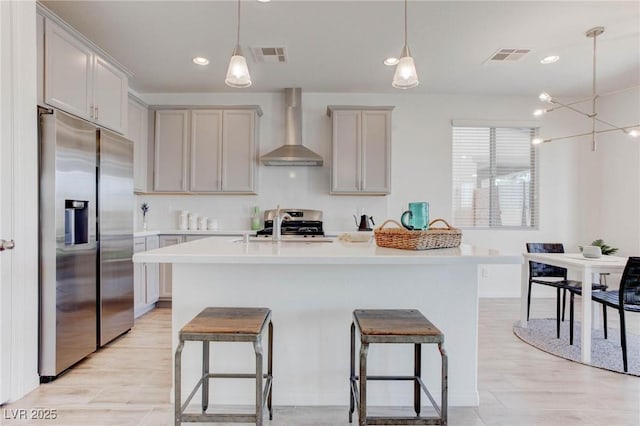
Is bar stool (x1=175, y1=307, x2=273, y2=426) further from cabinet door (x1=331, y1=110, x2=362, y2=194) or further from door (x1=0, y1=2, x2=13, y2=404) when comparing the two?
cabinet door (x1=331, y1=110, x2=362, y2=194)

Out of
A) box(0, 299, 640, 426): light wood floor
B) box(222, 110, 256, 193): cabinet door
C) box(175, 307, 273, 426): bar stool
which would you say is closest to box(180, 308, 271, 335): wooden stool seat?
box(175, 307, 273, 426): bar stool

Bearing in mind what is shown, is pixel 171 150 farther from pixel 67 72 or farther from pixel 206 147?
pixel 67 72

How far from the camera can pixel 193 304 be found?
1900mm

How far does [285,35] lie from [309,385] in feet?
8.98

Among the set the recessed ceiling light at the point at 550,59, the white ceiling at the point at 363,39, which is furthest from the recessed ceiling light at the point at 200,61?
the recessed ceiling light at the point at 550,59

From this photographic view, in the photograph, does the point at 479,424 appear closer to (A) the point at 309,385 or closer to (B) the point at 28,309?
(A) the point at 309,385

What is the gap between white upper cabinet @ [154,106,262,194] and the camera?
410cm

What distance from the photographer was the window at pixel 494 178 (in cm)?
456

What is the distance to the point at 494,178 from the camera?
4.57 meters

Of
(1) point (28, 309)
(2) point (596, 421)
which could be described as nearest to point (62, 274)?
(1) point (28, 309)

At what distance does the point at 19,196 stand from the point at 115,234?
82 centimetres

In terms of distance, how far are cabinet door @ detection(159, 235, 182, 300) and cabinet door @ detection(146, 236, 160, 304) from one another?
4 centimetres

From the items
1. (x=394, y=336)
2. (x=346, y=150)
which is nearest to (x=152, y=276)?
(x=346, y=150)

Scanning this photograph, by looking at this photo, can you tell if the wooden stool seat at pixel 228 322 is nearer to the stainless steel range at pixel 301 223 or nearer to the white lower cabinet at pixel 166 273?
the stainless steel range at pixel 301 223
